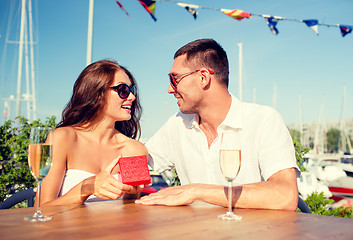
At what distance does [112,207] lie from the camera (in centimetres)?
192

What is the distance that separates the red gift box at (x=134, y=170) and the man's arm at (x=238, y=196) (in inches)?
5.1

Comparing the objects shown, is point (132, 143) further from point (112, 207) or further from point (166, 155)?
point (112, 207)

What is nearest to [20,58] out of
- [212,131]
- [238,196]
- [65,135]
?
[65,135]

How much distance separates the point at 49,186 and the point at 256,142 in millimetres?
1616

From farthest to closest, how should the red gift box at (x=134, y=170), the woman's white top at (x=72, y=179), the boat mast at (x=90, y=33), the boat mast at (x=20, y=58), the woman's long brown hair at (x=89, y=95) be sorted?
the boat mast at (x=20, y=58) → the boat mast at (x=90, y=33) → the woman's long brown hair at (x=89, y=95) → the woman's white top at (x=72, y=179) → the red gift box at (x=134, y=170)

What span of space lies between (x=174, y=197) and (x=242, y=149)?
0.91m

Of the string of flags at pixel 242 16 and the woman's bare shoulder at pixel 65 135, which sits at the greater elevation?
the string of flags at pixel 242 16

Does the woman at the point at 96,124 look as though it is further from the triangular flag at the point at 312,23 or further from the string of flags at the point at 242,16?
the triangular flag at the point at 312,23

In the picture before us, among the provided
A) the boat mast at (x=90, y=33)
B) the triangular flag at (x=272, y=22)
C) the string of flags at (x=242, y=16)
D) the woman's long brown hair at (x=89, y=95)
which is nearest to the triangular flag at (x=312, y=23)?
the string of flags at (x=242, y=16)

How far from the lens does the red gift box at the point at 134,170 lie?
6.75 ft

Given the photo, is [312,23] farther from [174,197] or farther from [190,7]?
[174,197]

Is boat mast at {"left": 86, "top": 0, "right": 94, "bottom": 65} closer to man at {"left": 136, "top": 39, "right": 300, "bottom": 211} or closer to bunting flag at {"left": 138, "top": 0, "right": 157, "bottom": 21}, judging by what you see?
bunting flag at {"left": 138, "top": 0, "right": 157, "bottom": 21}

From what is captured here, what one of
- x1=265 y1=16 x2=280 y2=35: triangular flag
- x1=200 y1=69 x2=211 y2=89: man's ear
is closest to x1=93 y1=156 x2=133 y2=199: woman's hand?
x1=200 y1=69 x2=211 y2=89: man's ear

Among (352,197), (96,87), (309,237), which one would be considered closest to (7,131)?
(96,87)
